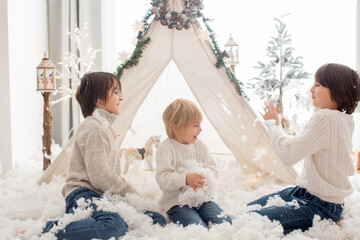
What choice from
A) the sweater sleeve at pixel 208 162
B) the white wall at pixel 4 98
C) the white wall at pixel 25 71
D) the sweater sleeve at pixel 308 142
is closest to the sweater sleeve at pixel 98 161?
the sweater sleeve at pixel 208 162

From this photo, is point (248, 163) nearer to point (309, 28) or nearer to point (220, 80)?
point (220, 80)

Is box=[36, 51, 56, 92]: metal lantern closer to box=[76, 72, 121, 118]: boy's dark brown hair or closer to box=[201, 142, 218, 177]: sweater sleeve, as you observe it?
box=[76, 72, 121, 118]: boy's dark brown hair

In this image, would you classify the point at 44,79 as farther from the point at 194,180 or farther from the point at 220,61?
the point at 194,180

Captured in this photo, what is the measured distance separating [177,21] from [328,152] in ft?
4.62

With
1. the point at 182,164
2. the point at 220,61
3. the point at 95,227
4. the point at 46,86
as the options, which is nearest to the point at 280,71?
the point at 220,61

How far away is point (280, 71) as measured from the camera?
2.77 m

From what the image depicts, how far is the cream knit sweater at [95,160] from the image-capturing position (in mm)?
1900

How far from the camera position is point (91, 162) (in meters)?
1.89

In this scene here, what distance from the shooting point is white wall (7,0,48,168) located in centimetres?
349

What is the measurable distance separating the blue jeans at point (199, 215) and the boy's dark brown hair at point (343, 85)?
2.70 feet

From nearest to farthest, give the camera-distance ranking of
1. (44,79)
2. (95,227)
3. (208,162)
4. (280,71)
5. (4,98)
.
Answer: (95,227) < (208,162) < (280,71) < (44,79) < (4,98)

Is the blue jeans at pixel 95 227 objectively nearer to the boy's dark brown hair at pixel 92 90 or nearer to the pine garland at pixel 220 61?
the boy's dark brown hair at pixel 92 90

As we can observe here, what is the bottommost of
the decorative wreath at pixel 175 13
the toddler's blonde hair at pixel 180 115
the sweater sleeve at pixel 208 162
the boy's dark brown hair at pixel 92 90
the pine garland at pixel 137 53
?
the sweater sleeve at pixel 208 162

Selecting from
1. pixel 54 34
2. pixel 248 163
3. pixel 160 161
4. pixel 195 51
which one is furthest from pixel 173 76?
pixel 54 34
